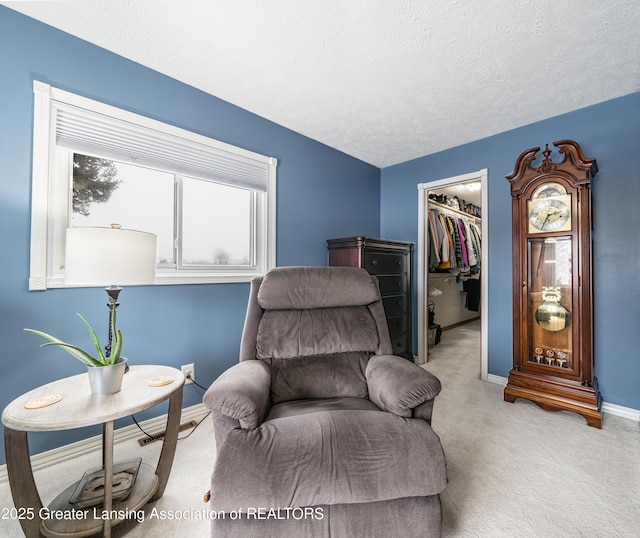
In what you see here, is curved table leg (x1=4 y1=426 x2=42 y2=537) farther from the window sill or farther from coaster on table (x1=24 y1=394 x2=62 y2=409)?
the window sill

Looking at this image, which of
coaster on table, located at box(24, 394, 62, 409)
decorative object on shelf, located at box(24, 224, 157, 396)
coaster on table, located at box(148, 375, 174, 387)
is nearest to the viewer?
coaster on table, located at box(24, 394, 62, 409)

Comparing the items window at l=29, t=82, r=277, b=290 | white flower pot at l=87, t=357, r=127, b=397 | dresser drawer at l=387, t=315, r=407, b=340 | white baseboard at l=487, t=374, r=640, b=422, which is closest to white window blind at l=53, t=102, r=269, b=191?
window at l=29, t=82, r=277, b=290

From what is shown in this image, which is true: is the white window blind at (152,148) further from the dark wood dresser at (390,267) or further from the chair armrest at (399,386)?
the chair armrest at (399,386)

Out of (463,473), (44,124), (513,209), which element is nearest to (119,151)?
(44,124)

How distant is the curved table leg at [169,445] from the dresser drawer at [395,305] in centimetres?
202

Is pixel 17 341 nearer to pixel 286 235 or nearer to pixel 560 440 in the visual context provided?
pixel 286 235

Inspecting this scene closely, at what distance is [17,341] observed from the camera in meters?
1.42

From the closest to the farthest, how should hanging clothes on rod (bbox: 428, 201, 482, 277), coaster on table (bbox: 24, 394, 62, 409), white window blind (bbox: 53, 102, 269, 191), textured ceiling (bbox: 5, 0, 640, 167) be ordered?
coaster on table (bbox: 24, 394, 62, 409)
textured ceiling (bbox: 5, 0, 640, 167)
white window blind (bbox: 53, 102, 269, 191)
hanging clothes on rod (bbox: 428, 201, 482, 277)

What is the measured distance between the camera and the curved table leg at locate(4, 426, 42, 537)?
3.12ft

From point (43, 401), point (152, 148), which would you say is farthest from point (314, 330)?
point (152, 148)

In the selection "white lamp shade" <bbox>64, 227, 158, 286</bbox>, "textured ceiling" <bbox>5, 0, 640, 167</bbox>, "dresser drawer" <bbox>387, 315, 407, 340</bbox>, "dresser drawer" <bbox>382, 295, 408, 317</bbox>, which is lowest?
"dresser drawer" <bbox>387, 315, 407, 340</bbox>

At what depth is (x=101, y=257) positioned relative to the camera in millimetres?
1131

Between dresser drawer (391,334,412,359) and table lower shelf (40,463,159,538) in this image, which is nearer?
table lower shelf (40,463,159,538)

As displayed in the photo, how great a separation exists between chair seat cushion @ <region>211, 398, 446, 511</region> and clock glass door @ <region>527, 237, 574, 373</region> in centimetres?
177
